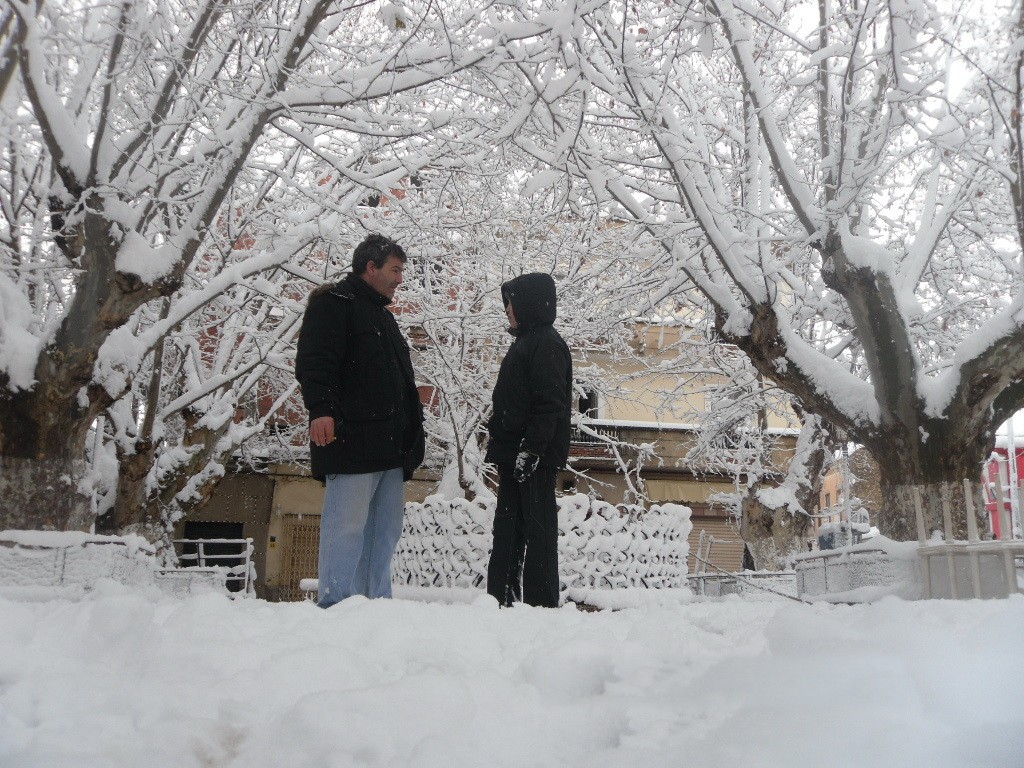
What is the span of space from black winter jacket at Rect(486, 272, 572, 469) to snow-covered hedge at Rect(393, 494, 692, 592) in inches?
89.1

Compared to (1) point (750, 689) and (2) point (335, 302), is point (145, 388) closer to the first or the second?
(2) point (335, 302)

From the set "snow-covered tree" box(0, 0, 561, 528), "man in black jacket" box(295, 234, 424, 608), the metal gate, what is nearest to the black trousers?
"man in black jacket" box(295, 234, 424, 608)

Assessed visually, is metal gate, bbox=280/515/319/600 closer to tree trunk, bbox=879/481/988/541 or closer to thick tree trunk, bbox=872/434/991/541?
tree trunk, bbox=879/481/988/541

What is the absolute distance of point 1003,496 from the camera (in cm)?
448

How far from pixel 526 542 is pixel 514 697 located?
10.5 feet

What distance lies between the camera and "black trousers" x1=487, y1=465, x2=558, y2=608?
5.06m

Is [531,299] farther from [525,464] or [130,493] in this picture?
[130,493]

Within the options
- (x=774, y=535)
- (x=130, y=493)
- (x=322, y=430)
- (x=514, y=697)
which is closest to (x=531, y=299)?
(x=322, y=430)

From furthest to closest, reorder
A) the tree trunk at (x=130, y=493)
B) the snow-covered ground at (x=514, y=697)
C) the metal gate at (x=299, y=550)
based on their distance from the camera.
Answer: the metal gate at (x=299, y=550)
the tree trunk at (x=130, y=493)
the snow-covered ground at (x=514, y=697)

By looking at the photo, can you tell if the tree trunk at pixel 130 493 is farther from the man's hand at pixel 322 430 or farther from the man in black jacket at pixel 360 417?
the man's hand at pixel 322 430

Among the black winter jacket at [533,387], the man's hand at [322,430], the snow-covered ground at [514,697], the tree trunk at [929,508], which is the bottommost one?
the snow-covered ground at [514,697]

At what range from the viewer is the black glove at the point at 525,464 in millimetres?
5016

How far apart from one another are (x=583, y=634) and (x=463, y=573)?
5.02m

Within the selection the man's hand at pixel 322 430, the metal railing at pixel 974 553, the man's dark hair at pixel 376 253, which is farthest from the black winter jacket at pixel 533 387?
the metal railing at pixel 974 553
